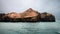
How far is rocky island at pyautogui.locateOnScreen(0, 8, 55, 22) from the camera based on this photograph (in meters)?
2.89

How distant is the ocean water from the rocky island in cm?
9

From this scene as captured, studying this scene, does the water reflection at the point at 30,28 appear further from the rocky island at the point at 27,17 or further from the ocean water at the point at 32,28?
the rocky island at the point at 27,17

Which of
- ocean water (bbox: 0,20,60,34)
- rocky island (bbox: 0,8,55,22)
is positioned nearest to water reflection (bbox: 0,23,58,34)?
ocean water (bbox: 0,20,60,34)

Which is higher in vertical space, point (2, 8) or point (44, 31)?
point (2, 8)

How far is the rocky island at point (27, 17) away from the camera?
2895mm

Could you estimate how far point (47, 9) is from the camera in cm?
290

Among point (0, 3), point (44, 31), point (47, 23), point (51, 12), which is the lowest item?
point (44, 31)

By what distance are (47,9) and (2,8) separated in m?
1.01

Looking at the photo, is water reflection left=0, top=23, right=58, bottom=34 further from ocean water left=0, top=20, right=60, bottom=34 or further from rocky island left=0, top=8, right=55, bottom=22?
rocky island left=0, top=8, right=55, bottom=22

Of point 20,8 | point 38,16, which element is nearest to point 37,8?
point 38,16

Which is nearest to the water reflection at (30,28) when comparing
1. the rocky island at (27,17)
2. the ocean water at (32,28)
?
the ocean water at (32,28)

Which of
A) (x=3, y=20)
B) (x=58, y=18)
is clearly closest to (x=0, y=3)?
(x=3, y=20)

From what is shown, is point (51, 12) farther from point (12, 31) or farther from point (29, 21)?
point (12, 31)

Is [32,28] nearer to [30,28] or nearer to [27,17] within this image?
[30,28]
